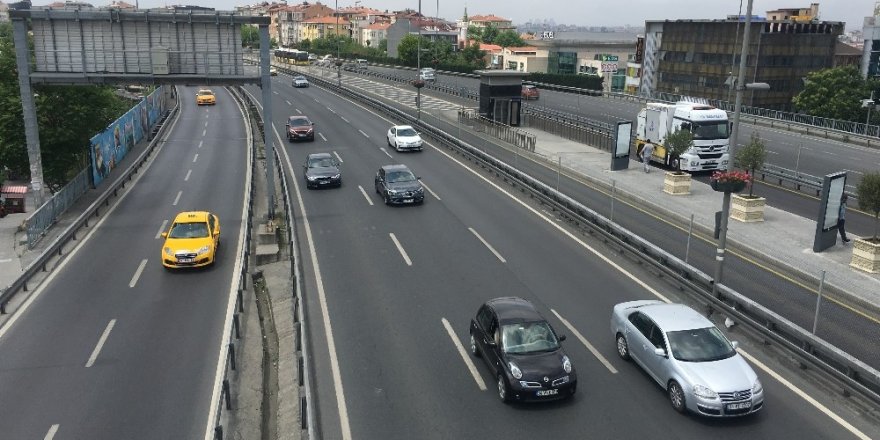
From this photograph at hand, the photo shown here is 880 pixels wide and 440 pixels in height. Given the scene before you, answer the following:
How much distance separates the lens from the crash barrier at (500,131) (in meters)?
44.4

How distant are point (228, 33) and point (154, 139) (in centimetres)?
2225

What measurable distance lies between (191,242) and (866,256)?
2192 centimetres

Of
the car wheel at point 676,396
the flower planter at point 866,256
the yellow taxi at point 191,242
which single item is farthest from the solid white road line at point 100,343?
the flower planter at point 866,256

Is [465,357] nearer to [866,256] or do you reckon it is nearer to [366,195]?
[866,256]

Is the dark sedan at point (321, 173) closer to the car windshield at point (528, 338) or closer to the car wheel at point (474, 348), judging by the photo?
the car wheel at point (474, 348)

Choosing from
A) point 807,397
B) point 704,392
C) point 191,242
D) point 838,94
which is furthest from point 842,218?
point 838,94

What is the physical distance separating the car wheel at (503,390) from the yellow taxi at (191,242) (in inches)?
496

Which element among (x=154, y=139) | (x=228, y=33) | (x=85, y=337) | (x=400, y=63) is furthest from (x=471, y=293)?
(x=400, y=63)

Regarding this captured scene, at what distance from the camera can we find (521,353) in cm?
1344

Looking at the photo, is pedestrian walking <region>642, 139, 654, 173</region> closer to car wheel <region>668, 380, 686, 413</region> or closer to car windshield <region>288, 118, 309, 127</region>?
car windshield <region>288, 118, 309, 127</region>

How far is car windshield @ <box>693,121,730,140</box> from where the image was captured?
1382 inches

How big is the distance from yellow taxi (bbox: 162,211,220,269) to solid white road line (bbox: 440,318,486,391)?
9373 millimetres

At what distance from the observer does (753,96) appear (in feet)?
265

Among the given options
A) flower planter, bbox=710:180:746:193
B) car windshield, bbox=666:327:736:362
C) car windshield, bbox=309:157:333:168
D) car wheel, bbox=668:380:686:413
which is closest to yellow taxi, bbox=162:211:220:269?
car windshield, bbox=309:157:333:168
